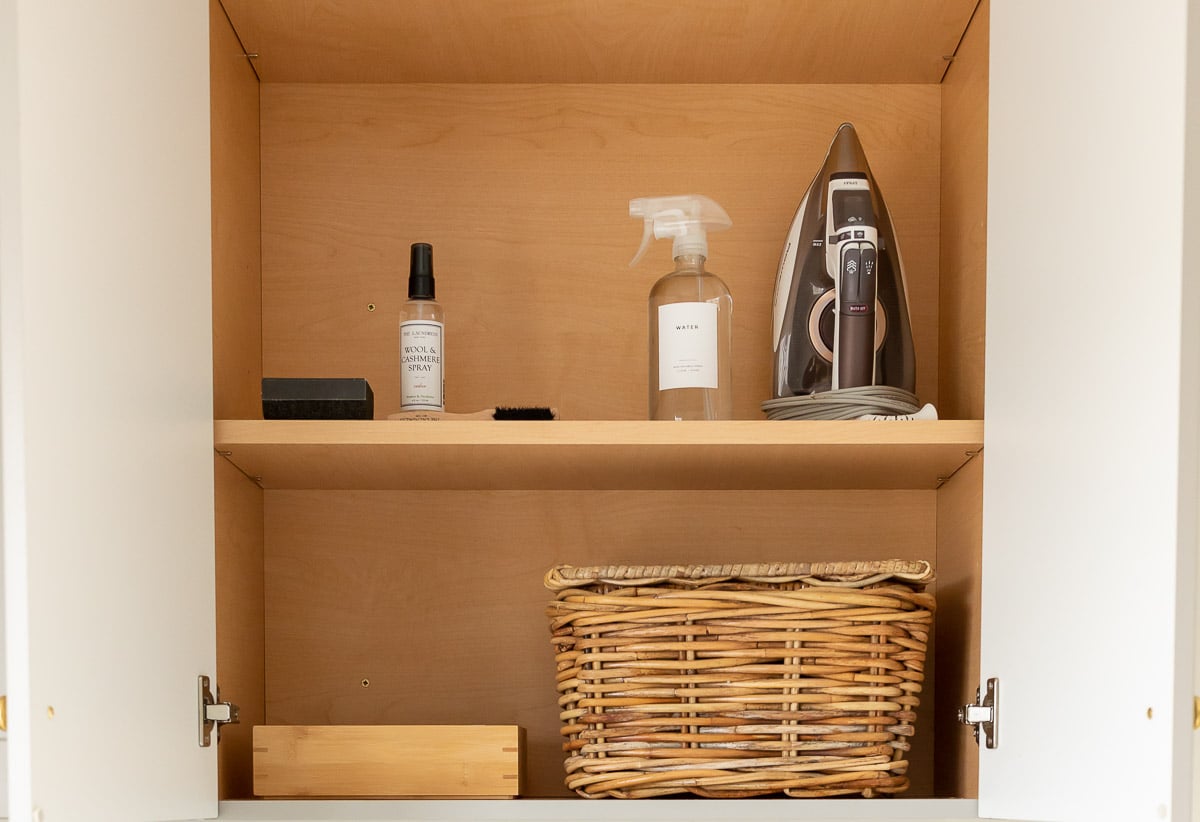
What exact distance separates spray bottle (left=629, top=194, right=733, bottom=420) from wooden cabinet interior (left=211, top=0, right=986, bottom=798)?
13cm

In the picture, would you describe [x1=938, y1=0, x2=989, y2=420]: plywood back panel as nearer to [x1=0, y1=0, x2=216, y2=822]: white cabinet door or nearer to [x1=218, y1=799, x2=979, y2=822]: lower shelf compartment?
[x1=218, y1=799, x2=979, y2=822]: lower shelf compartment

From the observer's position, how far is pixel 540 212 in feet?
3.92

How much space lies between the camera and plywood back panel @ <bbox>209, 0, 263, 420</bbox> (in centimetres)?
101

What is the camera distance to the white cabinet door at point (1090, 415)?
1.93ft

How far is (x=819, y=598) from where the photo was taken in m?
0.93

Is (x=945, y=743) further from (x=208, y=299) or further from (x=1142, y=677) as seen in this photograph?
(x=208, y=299)

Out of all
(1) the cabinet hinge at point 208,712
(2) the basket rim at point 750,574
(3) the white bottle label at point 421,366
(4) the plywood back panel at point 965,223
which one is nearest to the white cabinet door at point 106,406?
(1) the cabinet hinge at point 208,712

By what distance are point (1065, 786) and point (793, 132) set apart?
693 mm

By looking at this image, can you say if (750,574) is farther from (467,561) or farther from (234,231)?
(234,231)

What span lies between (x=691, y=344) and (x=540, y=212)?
11.1 inches

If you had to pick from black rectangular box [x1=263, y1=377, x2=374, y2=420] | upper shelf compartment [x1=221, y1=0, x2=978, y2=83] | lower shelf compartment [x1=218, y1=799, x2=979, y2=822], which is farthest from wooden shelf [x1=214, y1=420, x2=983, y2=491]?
upper shelf compartment [x1=221, y1=0, x2=978, y2=83]

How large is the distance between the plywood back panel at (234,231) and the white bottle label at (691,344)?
1.18 ft

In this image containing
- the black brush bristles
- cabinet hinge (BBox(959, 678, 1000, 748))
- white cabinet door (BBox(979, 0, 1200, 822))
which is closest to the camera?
white cabinet door (BBox(979, 0, 1200, 822))

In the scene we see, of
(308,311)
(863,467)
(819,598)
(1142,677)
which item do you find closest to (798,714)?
(819,598)
